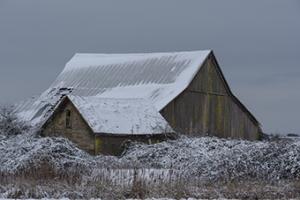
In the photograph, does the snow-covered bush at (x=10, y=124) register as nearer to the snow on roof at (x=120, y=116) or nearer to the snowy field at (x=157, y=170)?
the snow on roof at (x=120, y=116)

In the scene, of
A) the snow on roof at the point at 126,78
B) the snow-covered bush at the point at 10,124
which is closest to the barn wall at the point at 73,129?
the snow on roof at the point at 126,78

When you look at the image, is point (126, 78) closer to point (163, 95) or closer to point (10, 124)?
point (163, 95)

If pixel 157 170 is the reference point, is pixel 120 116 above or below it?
above

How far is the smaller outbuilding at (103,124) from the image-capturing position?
4153 centimetres

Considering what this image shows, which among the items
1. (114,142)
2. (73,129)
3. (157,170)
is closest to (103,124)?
(114,142)

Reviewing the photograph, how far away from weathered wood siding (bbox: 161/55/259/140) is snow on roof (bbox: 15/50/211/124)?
2.34 ft

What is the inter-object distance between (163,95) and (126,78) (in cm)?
763

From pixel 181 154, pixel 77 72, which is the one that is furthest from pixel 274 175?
pixel 77 72

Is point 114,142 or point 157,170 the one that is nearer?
point 157,170

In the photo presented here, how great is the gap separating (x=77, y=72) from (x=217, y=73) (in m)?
15.2

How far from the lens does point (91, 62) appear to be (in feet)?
203

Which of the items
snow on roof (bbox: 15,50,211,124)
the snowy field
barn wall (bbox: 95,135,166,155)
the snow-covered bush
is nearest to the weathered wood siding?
snow on roof (bbox: 15,50,211,124)

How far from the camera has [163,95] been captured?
157 feet

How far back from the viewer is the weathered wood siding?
46312mm
